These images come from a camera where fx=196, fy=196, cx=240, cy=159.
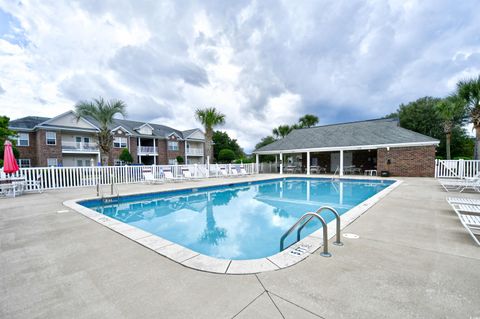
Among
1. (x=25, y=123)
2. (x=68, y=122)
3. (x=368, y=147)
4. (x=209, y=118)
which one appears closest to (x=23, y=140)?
(x=25, y=123)

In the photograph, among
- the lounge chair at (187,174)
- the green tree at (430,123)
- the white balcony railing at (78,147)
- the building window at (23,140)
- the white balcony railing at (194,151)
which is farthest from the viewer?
the white balcony railing at (194,151)

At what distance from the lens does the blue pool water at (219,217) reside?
4.32 meters

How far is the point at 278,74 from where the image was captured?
14391 mm

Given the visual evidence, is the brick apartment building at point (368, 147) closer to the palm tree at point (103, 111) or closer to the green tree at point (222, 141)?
the palm tree at point (103, 111)

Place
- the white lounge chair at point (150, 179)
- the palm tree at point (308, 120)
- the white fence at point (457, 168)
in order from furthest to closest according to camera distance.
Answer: the palm tree at point (308, 120), the white fence at point (457, 168), the white lounge chair at point (150, 179)

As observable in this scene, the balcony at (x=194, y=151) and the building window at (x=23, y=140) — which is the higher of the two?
the building window at (x=23, y=140)

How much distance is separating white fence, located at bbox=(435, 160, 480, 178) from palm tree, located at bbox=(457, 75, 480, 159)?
1319 mm

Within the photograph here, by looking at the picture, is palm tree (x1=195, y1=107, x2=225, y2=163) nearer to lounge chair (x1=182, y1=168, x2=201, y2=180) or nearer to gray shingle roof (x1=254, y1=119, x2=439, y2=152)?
lounge chair (x1=182, y1=168, x2=201, y2=180)

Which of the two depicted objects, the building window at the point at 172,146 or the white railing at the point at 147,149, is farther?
the building window at the point at 172,146

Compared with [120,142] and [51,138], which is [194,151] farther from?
[51,138]

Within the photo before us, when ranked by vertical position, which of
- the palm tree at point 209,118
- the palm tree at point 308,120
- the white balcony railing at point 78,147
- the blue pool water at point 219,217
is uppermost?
the palm tree at point 308,120

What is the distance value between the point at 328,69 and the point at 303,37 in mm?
3166

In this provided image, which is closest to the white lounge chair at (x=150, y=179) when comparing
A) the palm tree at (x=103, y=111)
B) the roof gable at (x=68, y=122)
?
the palm tree at (x=103, y=111)

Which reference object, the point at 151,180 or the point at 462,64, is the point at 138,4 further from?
the point at 462,64
